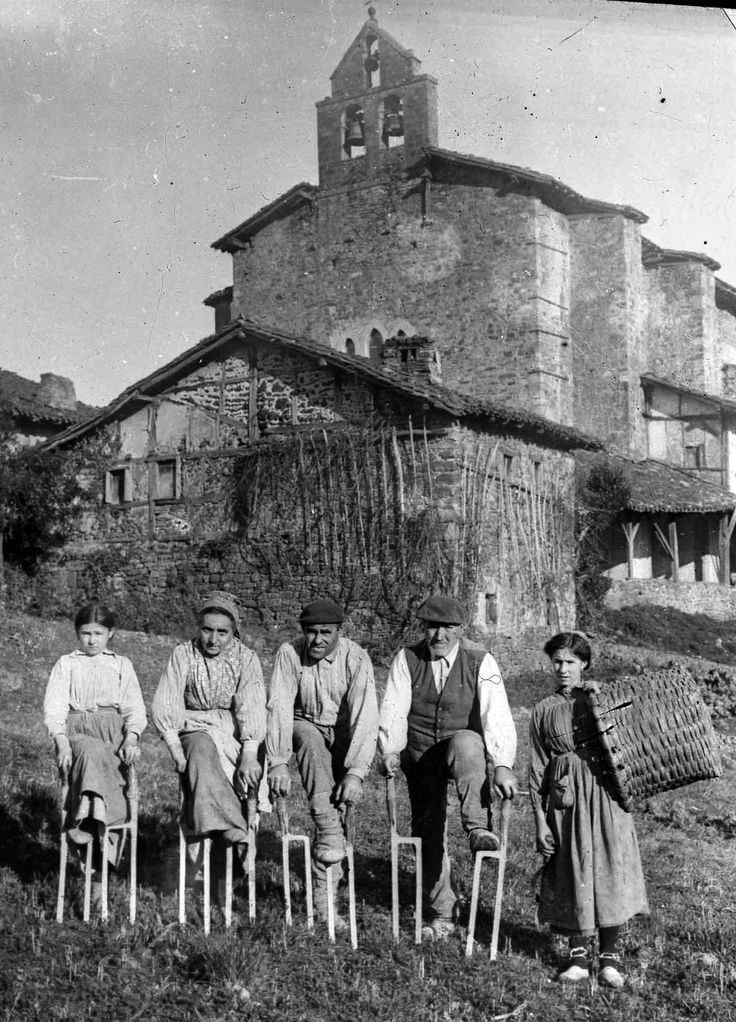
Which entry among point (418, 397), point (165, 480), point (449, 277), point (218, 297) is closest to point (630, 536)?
point (449, 277)

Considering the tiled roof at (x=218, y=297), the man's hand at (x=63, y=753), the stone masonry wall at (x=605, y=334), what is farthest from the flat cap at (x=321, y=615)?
the tiled roof at (x=218, y=297)

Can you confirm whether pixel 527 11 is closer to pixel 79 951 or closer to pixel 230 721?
pixel 230 721

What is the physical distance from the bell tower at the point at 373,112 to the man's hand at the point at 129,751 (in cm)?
2323

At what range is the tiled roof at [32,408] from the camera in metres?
26.5

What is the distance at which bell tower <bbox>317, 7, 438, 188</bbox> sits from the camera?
27.7 m

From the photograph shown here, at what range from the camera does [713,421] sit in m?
29.4

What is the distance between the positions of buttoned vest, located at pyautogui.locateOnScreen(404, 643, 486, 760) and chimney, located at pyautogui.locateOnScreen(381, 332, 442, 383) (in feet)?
46.2

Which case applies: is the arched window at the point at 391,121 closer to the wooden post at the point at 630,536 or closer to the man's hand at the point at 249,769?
the wooden post at the point at 630,536

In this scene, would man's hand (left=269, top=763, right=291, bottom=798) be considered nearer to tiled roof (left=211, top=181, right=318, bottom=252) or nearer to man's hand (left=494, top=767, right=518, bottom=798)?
man's hand (left=494, top=767, right=518, bottom=798)

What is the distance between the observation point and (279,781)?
625 cm

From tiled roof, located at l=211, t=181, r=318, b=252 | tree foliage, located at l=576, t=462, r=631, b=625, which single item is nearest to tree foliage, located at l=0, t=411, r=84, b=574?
tiled roof, located at l=211, t=181, r=318, b=252

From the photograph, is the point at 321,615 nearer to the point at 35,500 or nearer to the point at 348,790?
the point at 348,790

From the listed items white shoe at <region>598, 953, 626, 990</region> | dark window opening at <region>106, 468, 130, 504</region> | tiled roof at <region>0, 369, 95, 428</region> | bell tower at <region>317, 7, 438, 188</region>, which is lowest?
white shoe at <region>598, 953, 626, 990</region>

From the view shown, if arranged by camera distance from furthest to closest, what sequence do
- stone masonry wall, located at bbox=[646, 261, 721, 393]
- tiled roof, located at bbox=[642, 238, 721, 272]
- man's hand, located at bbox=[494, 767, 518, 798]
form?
stone masonry wall, located at bbox=[646, 261, 721, 393]
tiled roof, located at bbox=[642, 238, 721, 272]
man's hand, located at bbox=[494, 767, 518, 798]
